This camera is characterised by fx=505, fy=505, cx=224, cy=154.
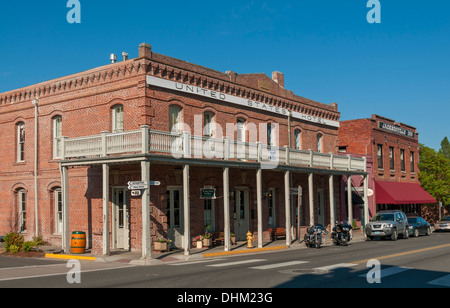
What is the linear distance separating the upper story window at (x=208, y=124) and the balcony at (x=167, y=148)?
2364 mm

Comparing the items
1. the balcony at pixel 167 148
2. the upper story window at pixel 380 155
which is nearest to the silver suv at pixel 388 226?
the balcony at pixel 167 148

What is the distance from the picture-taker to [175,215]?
22.7m

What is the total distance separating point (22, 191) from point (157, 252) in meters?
10.5

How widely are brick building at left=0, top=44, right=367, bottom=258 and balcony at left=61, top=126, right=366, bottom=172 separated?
0.05 metres

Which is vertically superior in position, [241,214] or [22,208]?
[22,208]

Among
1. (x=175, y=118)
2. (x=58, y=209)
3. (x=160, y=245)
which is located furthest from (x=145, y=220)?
(x=58, y=209)

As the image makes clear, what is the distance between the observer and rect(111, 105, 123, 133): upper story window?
2277cm

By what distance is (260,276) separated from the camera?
13.0 metres

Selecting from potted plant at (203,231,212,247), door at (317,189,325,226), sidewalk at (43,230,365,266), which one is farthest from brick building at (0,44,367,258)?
door at (317,189,325,226)

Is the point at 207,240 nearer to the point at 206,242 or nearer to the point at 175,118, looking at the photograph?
the point at 206,242

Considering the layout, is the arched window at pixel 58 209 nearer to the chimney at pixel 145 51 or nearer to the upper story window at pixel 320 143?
the chimney at pixel 145 51

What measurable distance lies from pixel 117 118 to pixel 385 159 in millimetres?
25278

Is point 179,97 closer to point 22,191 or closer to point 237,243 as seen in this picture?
point 237,243

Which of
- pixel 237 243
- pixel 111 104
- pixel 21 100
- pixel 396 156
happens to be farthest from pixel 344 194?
pixel 21 100
